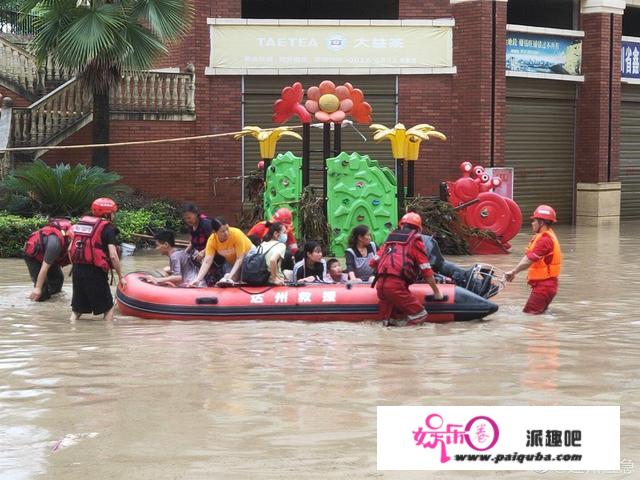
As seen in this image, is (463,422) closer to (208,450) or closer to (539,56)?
(208,450)

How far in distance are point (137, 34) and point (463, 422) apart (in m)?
15.3

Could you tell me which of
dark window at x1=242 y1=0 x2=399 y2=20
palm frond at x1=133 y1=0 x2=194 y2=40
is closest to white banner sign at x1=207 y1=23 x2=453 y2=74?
dark window at x1=242 y1=0 x2=399 y2=20

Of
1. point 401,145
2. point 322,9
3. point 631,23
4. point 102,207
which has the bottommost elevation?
point 102,207

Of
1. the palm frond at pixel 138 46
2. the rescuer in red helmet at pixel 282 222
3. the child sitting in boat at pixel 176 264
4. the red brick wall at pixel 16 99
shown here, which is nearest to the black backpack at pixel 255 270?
the rescuer in red helmet at pixel 282 222

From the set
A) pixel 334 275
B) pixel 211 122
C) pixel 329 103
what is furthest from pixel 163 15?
pixel 334 275

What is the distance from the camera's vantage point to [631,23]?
102 feet

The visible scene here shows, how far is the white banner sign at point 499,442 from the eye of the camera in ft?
21.4

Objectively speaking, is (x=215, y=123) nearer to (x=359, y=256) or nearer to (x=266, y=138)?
(x=266, y=138)

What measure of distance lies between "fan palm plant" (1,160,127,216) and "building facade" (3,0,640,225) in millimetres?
3338

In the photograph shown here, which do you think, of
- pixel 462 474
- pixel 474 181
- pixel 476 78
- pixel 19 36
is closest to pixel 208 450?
pixel 462 474

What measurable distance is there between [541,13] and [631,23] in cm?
365

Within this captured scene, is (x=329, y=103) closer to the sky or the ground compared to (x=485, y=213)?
closer to the sky

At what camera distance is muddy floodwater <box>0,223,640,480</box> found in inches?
282

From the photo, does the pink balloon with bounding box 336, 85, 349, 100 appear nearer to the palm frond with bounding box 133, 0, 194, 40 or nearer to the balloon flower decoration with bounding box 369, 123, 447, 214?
the balloon flower decoration with bounding box 369, 123, 447, 214
